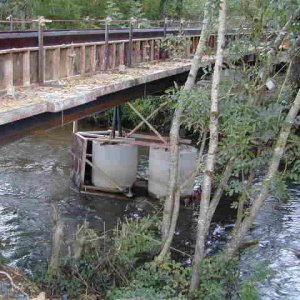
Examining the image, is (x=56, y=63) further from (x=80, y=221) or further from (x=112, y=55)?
(x=80, y=221)

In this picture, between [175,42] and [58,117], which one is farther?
[175,42]

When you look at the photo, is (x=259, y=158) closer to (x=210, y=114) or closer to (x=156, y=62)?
(x=210, y=114)

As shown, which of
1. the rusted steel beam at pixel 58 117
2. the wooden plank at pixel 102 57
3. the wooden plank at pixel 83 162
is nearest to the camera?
the rusted steel beam at pixel 58 117

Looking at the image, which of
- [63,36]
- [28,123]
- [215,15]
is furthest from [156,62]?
[28,123]

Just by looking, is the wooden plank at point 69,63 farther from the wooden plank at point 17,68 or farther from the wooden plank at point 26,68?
the wooden plank at point 17,68

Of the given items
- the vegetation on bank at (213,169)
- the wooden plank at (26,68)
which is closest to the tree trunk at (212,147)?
the vegetation on bank at (213,169)

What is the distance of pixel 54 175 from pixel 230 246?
1099cm

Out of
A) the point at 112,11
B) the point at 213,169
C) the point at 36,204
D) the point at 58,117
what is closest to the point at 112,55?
the point at 58,117

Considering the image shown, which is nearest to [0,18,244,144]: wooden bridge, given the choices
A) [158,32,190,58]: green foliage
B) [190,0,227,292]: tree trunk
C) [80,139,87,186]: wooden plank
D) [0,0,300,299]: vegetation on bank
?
[158,32,190,58]: green foliage

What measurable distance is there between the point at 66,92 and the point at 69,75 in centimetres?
155

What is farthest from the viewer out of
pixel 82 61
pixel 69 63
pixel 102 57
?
pixel 102 57

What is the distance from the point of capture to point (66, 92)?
11188mm

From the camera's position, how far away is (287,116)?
9.80 metres

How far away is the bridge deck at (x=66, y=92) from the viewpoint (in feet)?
30.8
